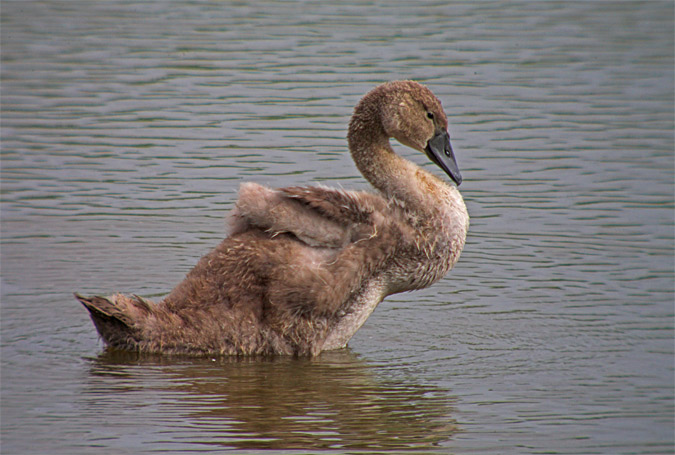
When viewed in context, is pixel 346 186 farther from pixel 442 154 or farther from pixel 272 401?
pixel 272 401

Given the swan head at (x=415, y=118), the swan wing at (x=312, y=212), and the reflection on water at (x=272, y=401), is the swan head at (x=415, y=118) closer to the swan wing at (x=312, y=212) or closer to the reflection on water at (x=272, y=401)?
the swan wing at (x=312, y=212)

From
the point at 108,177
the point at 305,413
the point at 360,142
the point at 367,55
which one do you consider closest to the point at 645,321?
the point at 360,142

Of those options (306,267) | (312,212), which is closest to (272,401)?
(306,267)

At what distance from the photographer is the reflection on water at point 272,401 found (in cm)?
626

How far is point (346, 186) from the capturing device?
1099 cm

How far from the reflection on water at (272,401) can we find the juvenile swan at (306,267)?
176 mm

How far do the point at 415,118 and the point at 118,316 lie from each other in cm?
243

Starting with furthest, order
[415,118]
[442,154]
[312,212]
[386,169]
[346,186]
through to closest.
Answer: [346,186] < [442,154] < [415,118] < [386,169] < [312,212]

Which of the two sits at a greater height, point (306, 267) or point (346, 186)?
point (306, 267)

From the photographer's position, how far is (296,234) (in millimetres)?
7586

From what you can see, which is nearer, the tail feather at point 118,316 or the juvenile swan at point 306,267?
the tail feather at point 118,316

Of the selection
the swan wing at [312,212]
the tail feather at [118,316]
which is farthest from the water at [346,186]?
the swan wing at [312,212]

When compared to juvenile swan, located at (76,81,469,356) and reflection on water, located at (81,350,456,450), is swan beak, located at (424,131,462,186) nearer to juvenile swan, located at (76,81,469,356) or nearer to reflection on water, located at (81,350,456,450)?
juvenile swan, located at (76,81,469,356)

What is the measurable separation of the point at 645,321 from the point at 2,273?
4.84 meters
